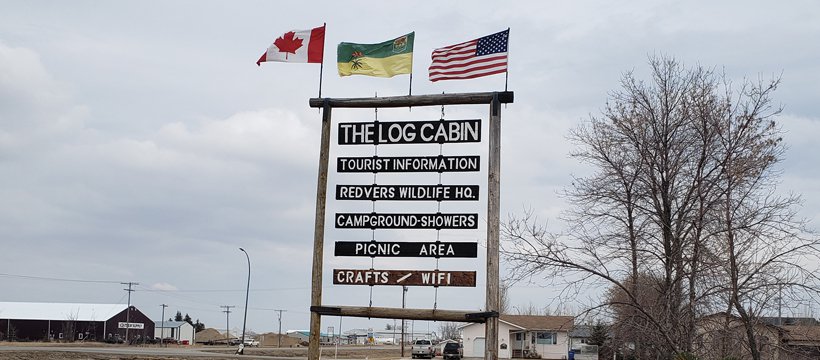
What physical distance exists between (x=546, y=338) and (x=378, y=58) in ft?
196

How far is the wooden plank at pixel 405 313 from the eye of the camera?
55.6 feet

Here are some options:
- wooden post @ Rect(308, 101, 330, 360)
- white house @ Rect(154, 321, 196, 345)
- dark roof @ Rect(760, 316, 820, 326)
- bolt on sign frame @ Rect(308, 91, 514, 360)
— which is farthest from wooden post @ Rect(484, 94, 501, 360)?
white house @ Rect(154, 321, 196, 345)

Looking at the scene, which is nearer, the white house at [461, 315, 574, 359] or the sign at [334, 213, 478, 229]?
the sign at [334, 213, 478, 229]

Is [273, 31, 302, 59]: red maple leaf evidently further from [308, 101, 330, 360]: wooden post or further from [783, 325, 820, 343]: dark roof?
[783, 325, 820, 343]: dark roof

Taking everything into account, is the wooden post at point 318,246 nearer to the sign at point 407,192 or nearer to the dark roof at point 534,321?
the sign at point 407,192

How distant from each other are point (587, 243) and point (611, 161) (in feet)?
Result: 9.70

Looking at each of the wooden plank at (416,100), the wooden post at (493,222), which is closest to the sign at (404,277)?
the wooden post at (493,222)

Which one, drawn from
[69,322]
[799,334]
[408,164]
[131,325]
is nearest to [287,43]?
[408,164]

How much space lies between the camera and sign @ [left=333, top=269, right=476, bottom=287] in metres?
17.3

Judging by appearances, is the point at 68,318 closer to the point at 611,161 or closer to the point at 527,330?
the point at 527,330

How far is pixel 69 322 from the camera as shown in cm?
10469

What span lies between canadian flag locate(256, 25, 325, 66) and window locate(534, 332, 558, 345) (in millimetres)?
59017

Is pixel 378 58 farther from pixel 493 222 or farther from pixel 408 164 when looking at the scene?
pixel 493 222

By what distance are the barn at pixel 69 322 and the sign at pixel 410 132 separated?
9026 cm
